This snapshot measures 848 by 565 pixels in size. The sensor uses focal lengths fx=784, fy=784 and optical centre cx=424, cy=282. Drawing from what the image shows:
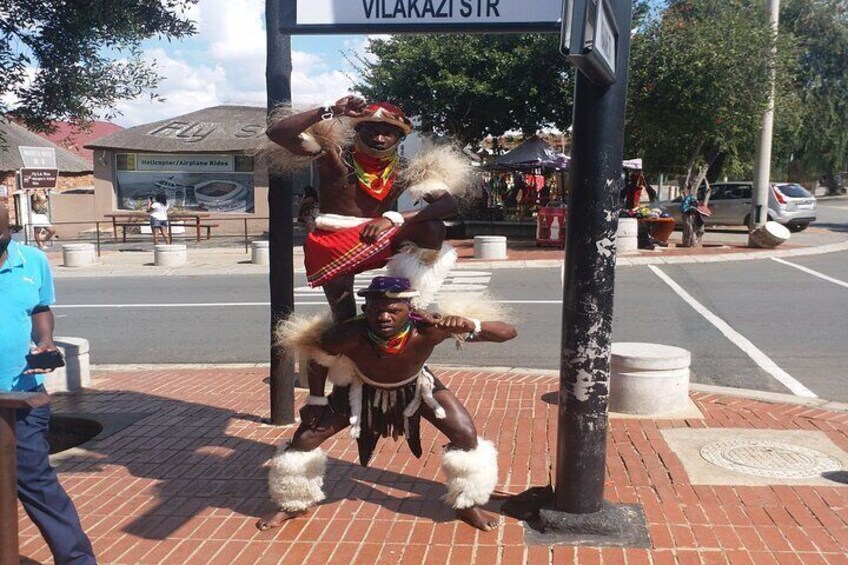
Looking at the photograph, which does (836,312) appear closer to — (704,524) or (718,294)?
(718,294)

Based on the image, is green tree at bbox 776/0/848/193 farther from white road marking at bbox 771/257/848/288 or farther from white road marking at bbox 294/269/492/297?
white road marking at bbox 294/269/492/297

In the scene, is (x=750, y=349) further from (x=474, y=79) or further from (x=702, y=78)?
(x=474, y=79)

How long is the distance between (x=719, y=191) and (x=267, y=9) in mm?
22838

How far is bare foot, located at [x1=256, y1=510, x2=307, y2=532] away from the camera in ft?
13.2

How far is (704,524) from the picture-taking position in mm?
3898

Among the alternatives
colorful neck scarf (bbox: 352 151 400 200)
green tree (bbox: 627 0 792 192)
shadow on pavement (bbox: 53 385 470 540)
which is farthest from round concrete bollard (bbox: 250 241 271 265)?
colorful neck scarf (bbox: 352 151 400 200)

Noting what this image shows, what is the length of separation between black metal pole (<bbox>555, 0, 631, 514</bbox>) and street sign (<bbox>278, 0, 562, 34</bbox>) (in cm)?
41

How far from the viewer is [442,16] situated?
3928 mm

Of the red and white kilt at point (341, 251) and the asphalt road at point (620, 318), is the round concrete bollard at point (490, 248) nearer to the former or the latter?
the asphalt road at point (620, 318)

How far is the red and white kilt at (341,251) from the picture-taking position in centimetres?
379

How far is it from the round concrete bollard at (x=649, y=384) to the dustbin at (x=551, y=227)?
13981 millimetres

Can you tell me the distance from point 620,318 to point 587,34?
8134mm

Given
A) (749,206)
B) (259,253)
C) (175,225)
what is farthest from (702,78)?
(175,225)

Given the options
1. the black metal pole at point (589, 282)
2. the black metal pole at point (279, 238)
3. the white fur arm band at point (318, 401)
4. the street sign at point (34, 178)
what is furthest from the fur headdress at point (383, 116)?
the street sign at point (34, 178)
